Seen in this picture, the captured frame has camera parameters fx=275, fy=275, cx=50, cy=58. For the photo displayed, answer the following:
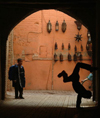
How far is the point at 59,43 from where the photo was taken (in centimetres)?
1434

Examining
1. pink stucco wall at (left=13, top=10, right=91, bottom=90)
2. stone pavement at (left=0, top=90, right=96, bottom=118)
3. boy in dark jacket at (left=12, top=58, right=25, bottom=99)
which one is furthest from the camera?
pink stucco wall at (left=13, top=10, right=91, bottom=90)

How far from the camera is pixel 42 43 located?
47.3 feet

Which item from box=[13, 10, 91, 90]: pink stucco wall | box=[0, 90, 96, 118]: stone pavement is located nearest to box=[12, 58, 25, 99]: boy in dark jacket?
box=[0, 90, 96, 118]: stone pavement

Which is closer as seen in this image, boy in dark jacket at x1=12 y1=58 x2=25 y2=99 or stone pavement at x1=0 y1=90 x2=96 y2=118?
stone pavement at x1=0 y1=90 x2=96 y2=118

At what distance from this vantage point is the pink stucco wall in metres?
14.1

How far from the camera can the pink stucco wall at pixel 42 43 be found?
14150 millimetres

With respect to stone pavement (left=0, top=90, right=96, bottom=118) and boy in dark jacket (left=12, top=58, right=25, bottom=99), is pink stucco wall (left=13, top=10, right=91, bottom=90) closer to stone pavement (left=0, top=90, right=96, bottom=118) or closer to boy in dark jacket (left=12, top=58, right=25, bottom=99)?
boy in dark jacket (left=12, top=58, right=25, bottom=99)

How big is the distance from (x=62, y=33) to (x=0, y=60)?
20.6ft

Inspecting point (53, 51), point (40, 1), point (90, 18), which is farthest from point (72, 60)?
point (40, 1)

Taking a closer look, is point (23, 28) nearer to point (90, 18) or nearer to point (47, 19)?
point (47, 19)
